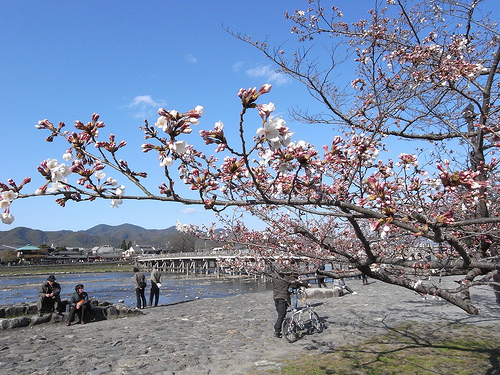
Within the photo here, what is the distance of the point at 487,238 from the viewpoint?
4457mm

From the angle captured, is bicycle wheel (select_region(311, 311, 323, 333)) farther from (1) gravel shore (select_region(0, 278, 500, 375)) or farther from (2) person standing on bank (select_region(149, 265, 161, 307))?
(2) person standing on bank (select_region(149, 265, 161, 307))

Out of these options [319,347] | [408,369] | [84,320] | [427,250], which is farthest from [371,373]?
[84,320]

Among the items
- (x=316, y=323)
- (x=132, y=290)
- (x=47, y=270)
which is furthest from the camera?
(x=47, y=270)

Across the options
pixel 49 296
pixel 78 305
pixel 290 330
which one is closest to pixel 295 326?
pixel 290 330

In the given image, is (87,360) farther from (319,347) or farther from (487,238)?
(487,238)

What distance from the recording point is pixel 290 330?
27.2ft

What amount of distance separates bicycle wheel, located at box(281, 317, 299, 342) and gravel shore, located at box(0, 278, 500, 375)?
17cm

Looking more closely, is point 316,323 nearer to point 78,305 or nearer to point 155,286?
point 78,305

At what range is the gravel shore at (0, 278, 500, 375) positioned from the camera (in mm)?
6555

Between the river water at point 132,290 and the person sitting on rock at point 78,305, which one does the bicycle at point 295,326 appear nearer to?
the person sitting on rock at point 78,305

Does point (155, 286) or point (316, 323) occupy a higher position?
point (155, 286)

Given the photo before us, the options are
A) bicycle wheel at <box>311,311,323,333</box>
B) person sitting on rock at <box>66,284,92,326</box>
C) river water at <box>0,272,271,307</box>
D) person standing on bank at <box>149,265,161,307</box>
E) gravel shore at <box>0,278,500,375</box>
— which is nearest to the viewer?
gravel shore at <box>0,278,500,375</box>

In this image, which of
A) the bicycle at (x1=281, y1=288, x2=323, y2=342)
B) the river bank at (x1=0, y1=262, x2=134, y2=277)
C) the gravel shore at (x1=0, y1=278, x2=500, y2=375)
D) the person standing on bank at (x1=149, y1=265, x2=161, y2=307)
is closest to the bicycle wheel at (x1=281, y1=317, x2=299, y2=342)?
the bicycle at (x1=281, y1=288, x2=323, y2=342)

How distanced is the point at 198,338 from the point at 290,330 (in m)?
2.20
